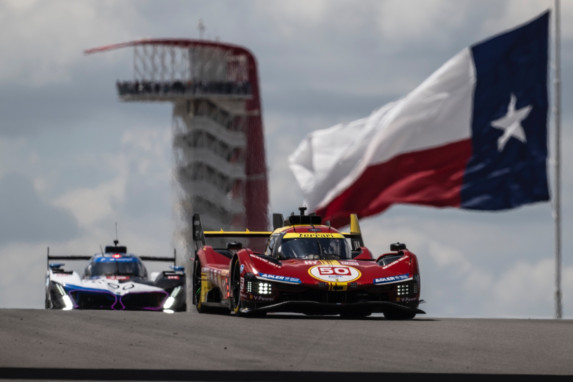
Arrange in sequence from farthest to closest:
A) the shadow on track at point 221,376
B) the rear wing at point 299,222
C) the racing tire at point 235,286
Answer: the rear wing at point 299,222 < the racing tire at point 235,286 < the shadow on track at point 221,376

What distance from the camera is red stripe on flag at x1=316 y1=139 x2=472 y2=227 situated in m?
30.8

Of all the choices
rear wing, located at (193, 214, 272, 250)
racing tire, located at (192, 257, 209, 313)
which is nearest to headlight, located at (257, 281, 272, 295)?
racing tire, located at (192, 257, 209, 313)

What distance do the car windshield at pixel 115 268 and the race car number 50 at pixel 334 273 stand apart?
12.1 metres

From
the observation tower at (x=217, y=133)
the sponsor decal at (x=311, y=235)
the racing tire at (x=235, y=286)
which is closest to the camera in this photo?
the racing tire at (x=235, y=286)

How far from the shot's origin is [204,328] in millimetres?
17422

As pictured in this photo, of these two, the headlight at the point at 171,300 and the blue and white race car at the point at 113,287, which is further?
the headlight at the point at 171,300

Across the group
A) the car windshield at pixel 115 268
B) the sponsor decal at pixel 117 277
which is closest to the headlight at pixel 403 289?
the sponsor decal at pixel 117 277

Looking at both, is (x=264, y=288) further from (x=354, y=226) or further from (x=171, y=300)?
(x=171, y=300)

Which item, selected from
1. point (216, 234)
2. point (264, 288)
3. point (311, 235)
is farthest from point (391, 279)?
point (216, 234)

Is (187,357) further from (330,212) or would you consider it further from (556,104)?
(556,104)

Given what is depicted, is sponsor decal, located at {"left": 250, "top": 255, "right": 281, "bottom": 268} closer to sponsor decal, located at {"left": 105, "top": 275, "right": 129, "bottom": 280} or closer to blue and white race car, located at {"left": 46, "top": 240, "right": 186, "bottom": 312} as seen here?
blue and white race car, located at {"left": 46, "top": 240, "right": 186, "bottom": 312}

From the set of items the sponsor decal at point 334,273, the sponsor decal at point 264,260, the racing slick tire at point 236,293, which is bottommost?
the racing slick tire at point 236,293

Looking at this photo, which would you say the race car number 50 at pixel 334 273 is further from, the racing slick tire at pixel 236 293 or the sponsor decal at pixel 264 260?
the racing slick tire at pixel 236 293

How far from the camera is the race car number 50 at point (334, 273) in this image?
21312 millimetres
